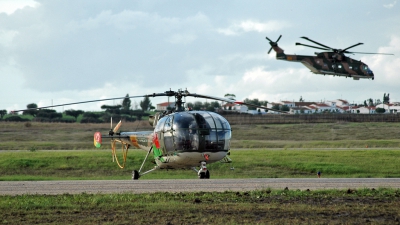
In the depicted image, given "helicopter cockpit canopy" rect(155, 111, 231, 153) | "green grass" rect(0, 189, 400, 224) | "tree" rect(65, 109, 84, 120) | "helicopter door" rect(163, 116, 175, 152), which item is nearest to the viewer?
"green grass" rect(0, 189, 400, 224)

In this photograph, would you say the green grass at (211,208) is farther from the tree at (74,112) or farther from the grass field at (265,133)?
the tree at (74,112)

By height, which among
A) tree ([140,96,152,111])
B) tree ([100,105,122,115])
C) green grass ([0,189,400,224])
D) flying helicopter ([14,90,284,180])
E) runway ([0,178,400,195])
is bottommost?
green grass ([0,189,400,224])

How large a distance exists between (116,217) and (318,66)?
46.0 m

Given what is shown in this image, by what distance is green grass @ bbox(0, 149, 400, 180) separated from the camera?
41781mm

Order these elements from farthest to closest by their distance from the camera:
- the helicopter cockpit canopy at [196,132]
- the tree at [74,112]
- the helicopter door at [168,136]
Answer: the tree at [74,112] → the helicopter door at [168,136] → the helicopter cockpit canopy at [196,132]

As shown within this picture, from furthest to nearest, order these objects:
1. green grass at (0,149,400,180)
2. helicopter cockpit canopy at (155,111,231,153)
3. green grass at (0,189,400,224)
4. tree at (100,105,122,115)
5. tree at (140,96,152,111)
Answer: tree at (140,96,152,111) → tree at (100,105,122,115) → green grass at (0,149,400,180) → helicopter cockpit canopy at (155,111,231,153) → green grass at (0,189,400,224)

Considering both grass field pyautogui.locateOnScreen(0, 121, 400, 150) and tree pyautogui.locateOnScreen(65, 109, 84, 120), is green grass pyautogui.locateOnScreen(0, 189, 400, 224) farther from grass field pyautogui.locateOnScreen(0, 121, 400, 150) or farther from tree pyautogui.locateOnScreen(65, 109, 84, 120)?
tree pyautogui.locateOnScreen(65, 109, 84, 120)

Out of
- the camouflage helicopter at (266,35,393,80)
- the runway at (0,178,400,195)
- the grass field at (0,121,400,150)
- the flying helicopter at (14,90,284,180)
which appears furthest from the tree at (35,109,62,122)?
the runway at (0,178,400,195)

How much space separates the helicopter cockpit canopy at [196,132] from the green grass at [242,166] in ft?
40.5

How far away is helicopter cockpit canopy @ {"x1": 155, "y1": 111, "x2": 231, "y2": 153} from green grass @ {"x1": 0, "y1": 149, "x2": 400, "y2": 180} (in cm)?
1234

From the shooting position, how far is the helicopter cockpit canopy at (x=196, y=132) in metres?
26.9

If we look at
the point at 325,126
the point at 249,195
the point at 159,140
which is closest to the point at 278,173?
the point at 159,140

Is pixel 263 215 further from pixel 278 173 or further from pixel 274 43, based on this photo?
pixel 274 43

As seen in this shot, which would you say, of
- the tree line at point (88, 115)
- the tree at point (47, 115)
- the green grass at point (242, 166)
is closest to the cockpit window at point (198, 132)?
the green grass at point (242, 166)
